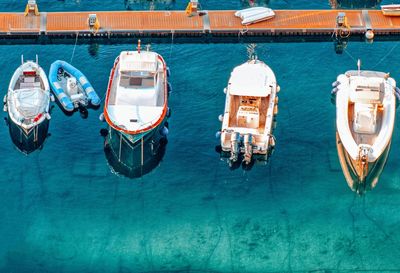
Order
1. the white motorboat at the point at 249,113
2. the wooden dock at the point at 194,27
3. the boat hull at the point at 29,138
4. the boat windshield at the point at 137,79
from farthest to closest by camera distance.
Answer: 1. the wooden dock at the point at 194,27
2. the boat windshield at the point at 137,79
3. the boat hull at the point at 29,138
4. the white motorboat at the point at 249,113

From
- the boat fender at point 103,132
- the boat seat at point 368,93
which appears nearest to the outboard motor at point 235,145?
the boat seat at point 368,93

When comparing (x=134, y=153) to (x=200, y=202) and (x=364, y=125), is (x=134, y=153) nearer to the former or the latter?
(x=200, y=202)

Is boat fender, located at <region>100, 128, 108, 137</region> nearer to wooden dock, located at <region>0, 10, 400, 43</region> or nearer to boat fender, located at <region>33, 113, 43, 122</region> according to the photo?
boat fender, located at <region>33, 113, 43, 122</region>

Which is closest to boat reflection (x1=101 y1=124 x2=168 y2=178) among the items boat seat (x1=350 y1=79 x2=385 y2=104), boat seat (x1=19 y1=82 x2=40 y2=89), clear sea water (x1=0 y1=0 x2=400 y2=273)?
clear sea water (x1=0 y1=0 x2=400 y2=273)

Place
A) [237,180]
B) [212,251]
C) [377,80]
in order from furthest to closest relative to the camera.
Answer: [377,80]
[237,180]
[212,251]

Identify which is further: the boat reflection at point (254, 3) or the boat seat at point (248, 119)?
the boat reflection at point (254, 3)

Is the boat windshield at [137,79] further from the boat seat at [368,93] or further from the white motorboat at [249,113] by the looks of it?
the boat seat at [368,93]

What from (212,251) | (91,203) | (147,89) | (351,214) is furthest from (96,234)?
(351,214)

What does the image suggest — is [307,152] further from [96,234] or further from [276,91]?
[96,234]
